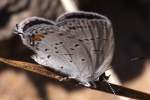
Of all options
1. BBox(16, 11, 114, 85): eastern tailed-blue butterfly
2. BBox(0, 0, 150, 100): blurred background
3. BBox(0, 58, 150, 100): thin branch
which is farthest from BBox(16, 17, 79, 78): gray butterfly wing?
BBox(0, 0, 150, 100): blurred background

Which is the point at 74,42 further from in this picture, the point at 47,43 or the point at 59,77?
the point at 59,77

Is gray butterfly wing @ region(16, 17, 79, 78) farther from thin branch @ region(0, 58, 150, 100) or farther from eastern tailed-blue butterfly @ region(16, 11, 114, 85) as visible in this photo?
thin branch @ region(0, 58, 150, 100)

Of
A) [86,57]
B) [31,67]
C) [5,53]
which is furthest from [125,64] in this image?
[31,67]

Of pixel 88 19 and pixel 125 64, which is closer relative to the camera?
pixel 88 19

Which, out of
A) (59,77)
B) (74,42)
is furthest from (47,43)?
(59,77)

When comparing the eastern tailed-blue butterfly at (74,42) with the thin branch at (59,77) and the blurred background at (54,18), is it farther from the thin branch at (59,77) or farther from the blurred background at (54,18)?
the blurred background at (54,18)

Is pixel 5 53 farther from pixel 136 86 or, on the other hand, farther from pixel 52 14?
pixel 136 86
